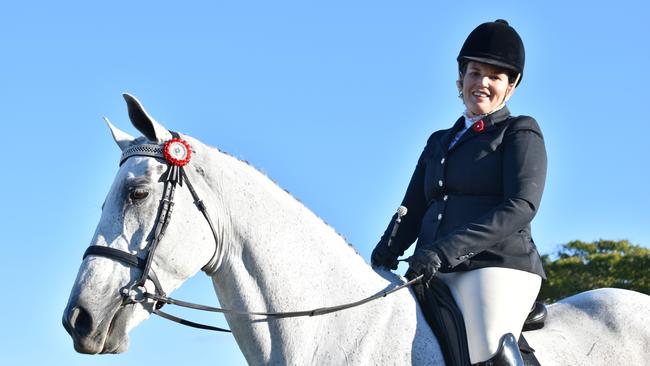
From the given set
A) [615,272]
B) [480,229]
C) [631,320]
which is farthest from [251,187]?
[615,272]

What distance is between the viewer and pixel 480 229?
5.41 meters

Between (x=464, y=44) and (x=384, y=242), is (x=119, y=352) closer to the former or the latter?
(x=384, y=242)

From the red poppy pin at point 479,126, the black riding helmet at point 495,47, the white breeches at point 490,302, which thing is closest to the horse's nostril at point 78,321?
the white breeches at point 490,302

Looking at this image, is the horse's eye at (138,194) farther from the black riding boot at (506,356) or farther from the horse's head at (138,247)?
the black riding boot at (506,356)

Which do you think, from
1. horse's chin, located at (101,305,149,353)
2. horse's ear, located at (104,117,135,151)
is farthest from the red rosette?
horse's chin, located at (101,305,149,353)

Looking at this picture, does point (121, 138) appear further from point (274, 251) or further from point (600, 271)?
point (600, 271)

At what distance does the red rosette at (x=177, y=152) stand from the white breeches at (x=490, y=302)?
1768mm

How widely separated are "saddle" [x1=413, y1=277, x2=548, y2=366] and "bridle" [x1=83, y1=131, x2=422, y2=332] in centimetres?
14

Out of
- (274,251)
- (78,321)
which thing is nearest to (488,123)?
(274,251)

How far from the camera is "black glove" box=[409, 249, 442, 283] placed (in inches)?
212

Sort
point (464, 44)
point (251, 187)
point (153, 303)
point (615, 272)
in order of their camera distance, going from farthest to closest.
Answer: point (615, 272) < point (464, 44) < point (251, 187) < point (153, 303)

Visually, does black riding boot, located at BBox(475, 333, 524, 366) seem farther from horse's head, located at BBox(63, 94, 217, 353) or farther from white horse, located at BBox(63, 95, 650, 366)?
horse's head, located at BBox(63, 94, 217, 353)

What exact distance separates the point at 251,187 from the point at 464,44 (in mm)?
1788

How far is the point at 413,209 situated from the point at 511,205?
3.81 feet
